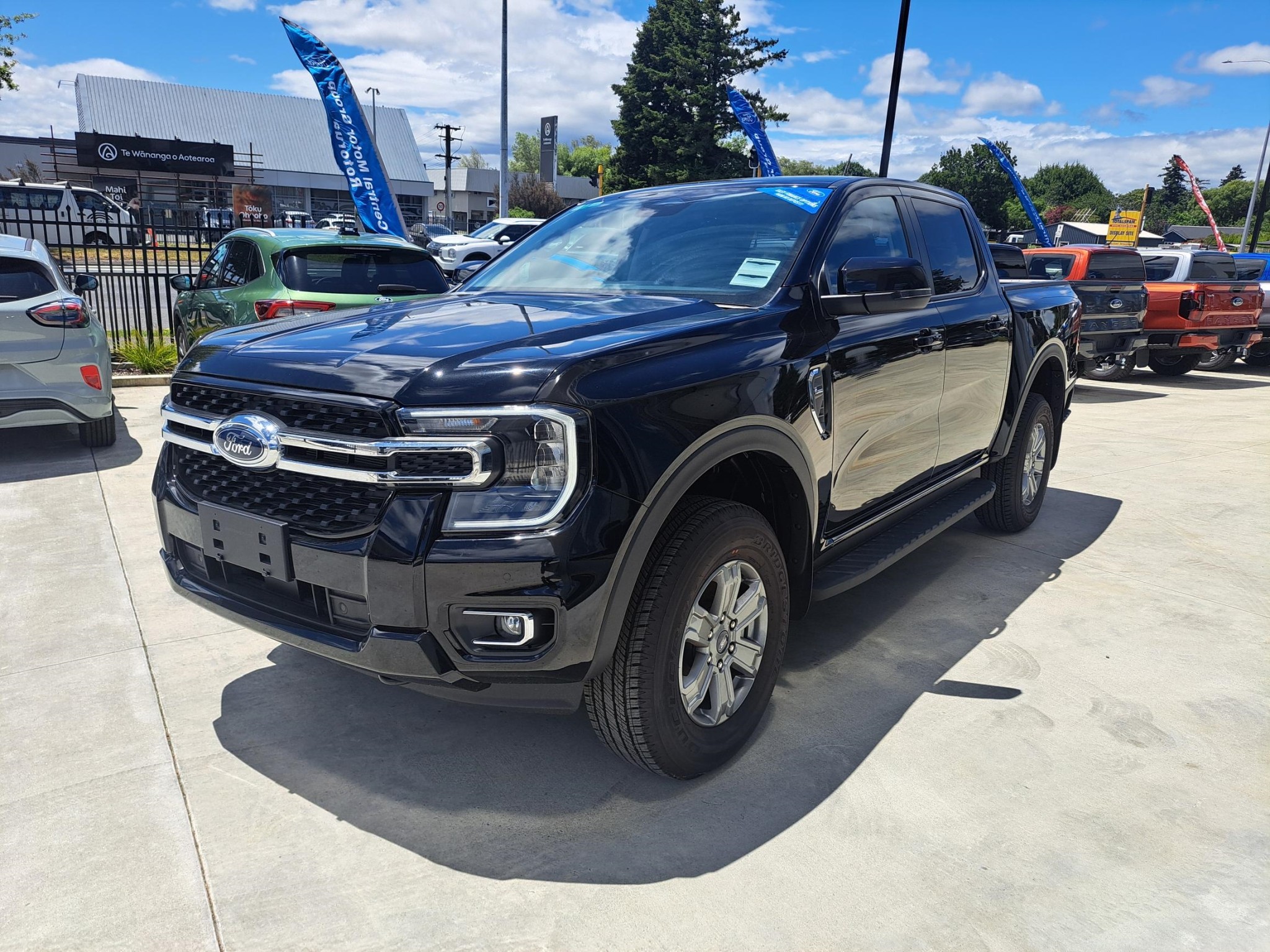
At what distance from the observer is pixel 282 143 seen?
209 ft

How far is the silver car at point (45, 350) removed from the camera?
629cm

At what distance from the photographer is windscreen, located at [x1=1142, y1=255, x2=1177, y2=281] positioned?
1373 cm

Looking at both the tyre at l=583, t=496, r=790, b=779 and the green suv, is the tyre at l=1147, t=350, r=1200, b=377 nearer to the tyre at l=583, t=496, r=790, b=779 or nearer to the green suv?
the green suv

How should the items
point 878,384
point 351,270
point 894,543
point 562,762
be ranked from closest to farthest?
point 562,762 < point 878,384 < point 894,543 < point 351,270

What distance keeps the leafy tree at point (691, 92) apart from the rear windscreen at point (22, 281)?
150ft

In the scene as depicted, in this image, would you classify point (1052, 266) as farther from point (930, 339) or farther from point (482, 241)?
point (482, 241)

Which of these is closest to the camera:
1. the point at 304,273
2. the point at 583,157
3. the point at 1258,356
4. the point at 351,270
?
the point at 304,273

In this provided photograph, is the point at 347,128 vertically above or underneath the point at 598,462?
above

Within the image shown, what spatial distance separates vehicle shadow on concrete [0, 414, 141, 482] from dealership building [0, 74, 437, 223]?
44490 mm

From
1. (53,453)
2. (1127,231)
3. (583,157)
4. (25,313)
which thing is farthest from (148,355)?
(583,157)

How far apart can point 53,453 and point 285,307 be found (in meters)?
2.06

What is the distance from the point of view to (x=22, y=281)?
6484 mm

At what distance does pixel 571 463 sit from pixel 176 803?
162 centimetres

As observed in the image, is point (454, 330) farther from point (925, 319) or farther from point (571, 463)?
point (925, 319)
